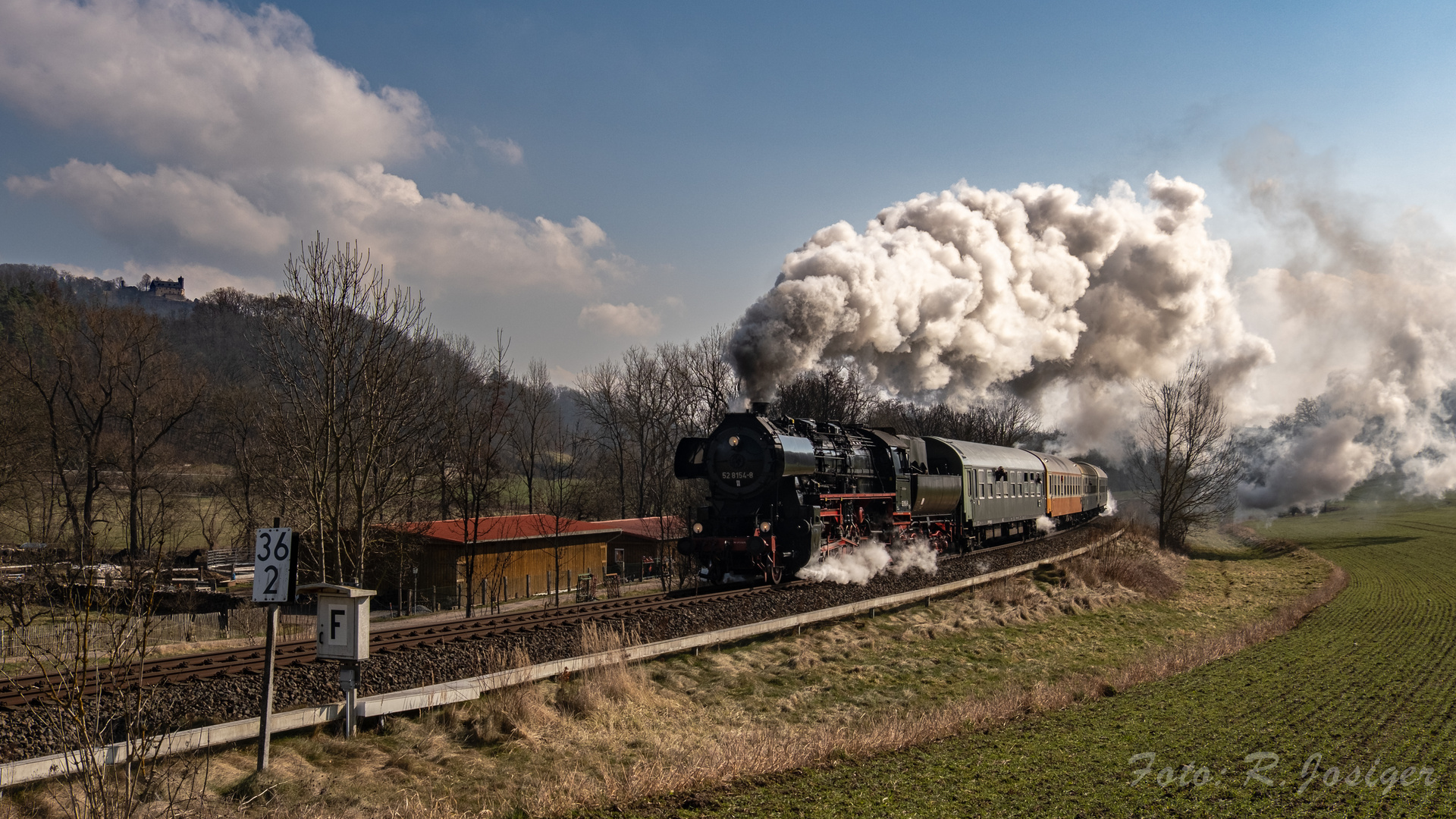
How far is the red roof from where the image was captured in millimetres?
30375

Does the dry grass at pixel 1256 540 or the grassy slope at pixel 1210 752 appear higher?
the grassy slope at pixel 1210 752

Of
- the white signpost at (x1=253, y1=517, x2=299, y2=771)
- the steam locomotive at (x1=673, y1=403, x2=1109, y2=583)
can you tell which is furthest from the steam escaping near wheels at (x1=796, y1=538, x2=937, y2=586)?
the white signpost at (x1=253, y1=517, x2=299, y2=771)

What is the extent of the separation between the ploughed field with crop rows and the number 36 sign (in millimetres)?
1401

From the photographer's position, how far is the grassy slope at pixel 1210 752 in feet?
28.2

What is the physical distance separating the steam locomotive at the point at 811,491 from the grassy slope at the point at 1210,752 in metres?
7.43

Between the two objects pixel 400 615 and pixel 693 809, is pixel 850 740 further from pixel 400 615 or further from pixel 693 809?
pixel 400 615

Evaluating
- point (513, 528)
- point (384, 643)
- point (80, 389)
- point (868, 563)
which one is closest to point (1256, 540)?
point (868, 563)

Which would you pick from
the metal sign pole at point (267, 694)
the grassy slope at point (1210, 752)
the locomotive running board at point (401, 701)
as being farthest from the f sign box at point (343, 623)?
the grassy slope at point (1210, 752)

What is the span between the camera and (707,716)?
11781 millimetres

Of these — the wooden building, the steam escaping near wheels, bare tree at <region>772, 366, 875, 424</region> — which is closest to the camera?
the steam escaping near wheels

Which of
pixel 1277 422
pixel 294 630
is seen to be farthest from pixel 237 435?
pixel 1277 422

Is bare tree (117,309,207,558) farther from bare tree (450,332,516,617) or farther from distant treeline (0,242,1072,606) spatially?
bare tree (450,332,516,617)

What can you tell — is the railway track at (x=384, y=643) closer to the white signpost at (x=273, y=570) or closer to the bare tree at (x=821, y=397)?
the white signpost at (x=273, y=570)
